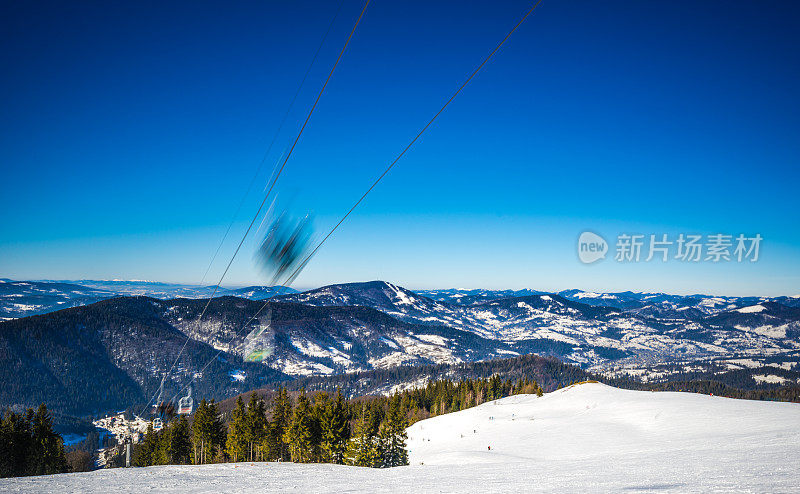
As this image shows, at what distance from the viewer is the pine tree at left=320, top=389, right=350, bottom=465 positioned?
40688 millimetres

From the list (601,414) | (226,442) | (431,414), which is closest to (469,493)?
(226,442)

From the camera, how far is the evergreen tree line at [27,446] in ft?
114

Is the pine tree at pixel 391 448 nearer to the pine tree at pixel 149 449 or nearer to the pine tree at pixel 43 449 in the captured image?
the pine tree at pixel 43 449

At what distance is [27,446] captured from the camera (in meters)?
36.5

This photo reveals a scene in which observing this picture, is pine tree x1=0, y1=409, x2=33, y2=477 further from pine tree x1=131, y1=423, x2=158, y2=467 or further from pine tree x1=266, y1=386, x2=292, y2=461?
pine tree x1=266, y1=386, x2=292, y2=461

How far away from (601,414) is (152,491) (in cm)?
5517

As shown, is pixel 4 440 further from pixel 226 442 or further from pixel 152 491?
pixel 152 491

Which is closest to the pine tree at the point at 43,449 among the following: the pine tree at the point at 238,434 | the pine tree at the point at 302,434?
the pine tree at the point at 238,434

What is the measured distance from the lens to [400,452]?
113 ft

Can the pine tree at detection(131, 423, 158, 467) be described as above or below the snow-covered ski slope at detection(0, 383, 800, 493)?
below

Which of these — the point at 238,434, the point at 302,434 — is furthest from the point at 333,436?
the point at 238,434

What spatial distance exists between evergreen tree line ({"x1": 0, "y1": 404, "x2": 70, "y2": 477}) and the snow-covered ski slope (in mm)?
25678

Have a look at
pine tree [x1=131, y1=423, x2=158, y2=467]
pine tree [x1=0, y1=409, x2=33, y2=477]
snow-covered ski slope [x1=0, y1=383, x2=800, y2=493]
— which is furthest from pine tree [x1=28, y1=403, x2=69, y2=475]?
snow-covered ski slope [x1=0, y1=383, x2=800, y2=493]

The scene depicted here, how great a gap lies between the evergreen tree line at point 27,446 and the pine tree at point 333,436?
25.8 meters
